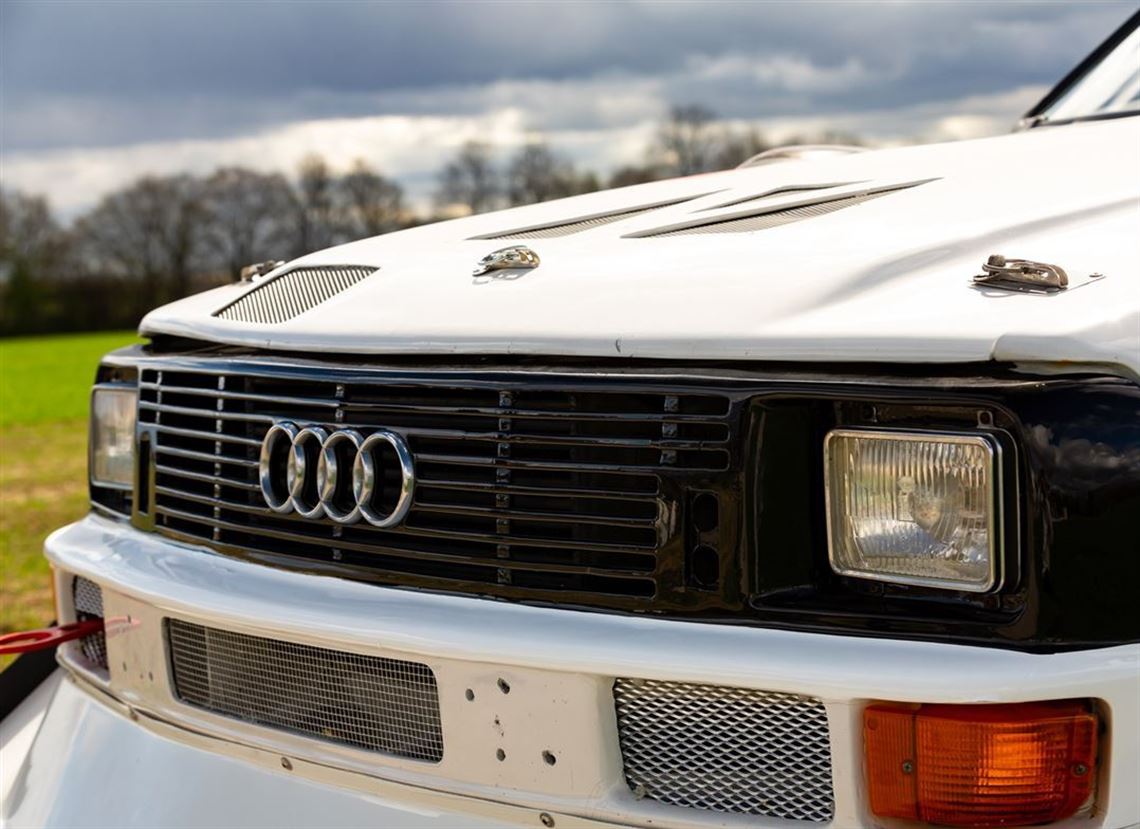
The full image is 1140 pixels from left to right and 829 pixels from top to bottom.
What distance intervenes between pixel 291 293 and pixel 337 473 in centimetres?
51

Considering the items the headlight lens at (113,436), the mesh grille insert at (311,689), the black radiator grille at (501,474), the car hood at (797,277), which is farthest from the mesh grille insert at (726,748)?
the headlight lens at (113,436)

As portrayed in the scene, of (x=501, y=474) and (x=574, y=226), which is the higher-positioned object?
(x=574, y=226)

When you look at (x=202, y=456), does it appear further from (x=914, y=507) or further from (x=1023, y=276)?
(x=1023, y=276)

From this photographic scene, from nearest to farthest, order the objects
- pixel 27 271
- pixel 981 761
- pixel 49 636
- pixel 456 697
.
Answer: pixel 981 761
pixel 456 697
pixel 49 636
pixel 27 271

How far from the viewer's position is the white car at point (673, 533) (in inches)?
58.1

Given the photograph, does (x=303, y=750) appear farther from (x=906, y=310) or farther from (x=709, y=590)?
(x=906, y=310)

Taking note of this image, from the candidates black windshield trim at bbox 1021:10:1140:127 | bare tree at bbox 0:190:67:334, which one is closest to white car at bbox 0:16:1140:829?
black windshield trim at bbox 1021:10:1140:127

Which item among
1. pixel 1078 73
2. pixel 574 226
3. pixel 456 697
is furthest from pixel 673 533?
pixel 1078 73

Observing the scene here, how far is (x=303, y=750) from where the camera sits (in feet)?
6.57

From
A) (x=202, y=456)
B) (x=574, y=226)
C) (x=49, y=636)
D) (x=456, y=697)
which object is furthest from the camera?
(x=49, y=636)

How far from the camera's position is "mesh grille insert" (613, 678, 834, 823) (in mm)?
1573

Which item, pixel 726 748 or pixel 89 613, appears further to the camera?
pixel 89 613

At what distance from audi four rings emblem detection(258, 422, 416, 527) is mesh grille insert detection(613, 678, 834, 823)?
0.46 m

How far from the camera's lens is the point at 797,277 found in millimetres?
1695
